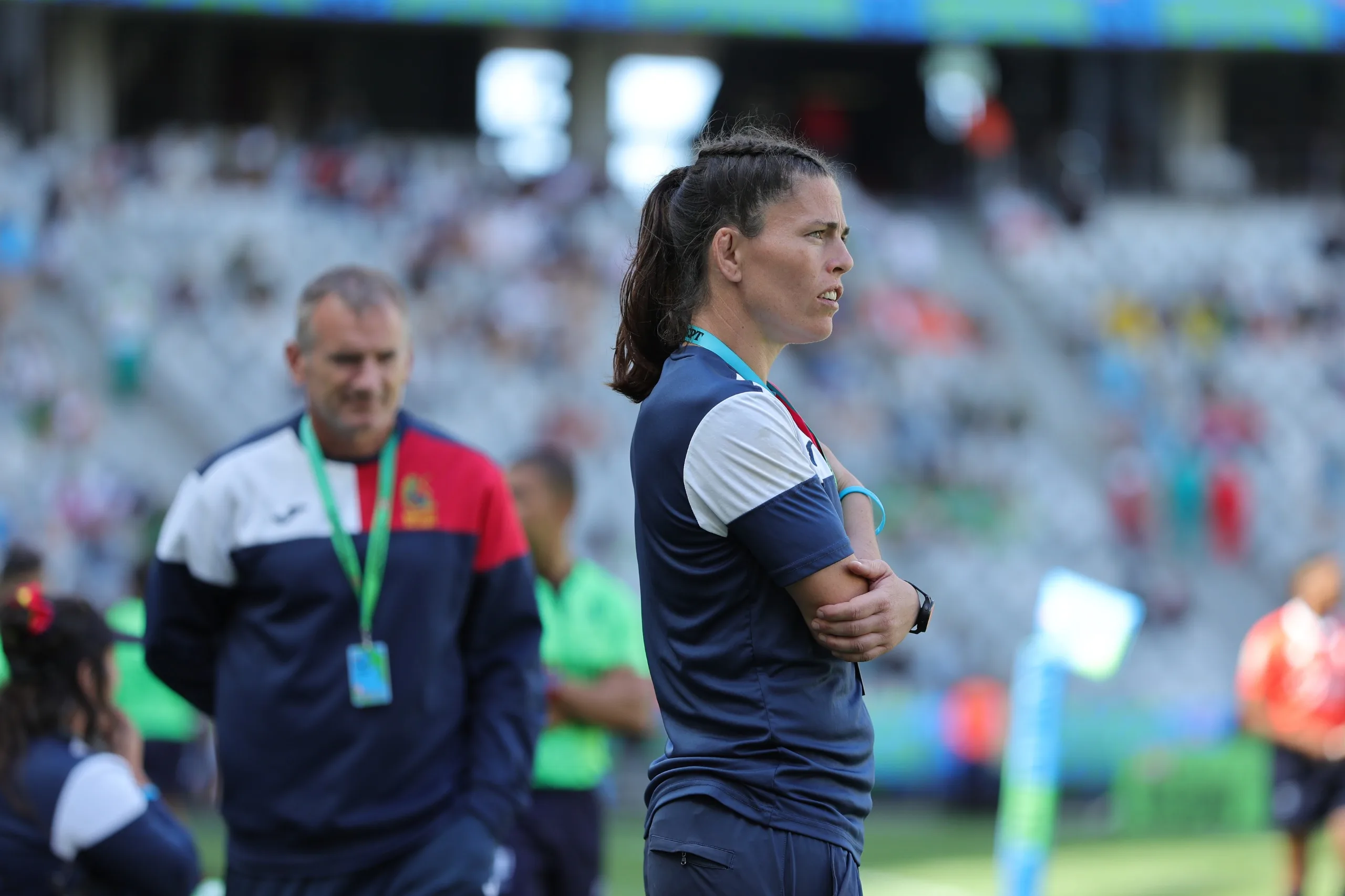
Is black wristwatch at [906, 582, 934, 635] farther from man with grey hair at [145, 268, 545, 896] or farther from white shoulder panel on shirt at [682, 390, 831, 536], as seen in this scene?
man with grey hair at [145, 268, 545, 896]

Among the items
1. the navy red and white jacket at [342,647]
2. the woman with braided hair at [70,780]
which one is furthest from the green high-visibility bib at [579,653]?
the woman with braided hair at [70,780]

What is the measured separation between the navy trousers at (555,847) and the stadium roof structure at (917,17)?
18545mm

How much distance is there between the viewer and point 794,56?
93.6ft

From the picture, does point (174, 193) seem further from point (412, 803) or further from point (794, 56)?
point (412, 803)

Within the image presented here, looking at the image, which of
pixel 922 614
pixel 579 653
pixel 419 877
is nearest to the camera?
pixel 922 614

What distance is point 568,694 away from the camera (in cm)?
546

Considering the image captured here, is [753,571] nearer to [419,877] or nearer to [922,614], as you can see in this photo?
[922,614]

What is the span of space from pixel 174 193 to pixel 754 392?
1784 cm

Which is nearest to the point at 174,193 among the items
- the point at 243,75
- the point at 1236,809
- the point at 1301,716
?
the point at 243,75

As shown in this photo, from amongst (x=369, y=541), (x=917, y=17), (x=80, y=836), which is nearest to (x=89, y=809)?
(x=80, y=836)

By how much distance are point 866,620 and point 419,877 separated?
5.06 feet

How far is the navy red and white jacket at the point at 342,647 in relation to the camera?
3836mm

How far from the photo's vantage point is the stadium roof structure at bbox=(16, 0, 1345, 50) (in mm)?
22781

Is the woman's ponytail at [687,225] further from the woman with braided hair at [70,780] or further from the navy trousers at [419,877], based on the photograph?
the woman with braided hair at [70,780]
